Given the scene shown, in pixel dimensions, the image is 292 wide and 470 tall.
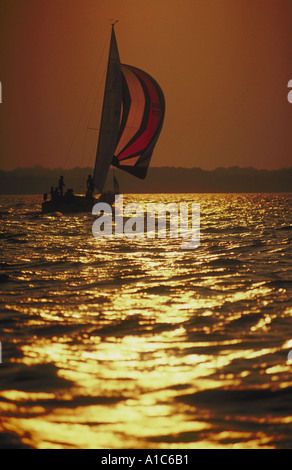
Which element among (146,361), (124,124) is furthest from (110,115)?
(146,361)

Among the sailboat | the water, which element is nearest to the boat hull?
the sailboat

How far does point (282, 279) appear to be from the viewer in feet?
35.8

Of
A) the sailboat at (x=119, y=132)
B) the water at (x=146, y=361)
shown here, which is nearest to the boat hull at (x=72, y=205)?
the sailboat at (x=119, y=132)

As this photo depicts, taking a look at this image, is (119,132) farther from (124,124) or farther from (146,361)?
(146,361)

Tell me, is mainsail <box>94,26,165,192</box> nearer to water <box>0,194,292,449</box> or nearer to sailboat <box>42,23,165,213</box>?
sailboat <box>42,23,165,213</box>

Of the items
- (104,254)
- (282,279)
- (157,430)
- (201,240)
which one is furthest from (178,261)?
(157,430)

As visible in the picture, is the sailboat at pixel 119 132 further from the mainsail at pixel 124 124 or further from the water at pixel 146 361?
the water at pixel 146 361

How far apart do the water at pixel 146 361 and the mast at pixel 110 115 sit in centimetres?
3135

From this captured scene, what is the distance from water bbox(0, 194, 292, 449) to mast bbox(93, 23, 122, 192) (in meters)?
31.3

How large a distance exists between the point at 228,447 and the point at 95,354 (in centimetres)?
228

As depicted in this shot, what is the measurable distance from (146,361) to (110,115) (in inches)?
1513

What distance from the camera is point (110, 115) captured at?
137 ft

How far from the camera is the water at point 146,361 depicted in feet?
12.8

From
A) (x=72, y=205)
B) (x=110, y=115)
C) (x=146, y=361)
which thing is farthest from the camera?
(x=110, y=115)
